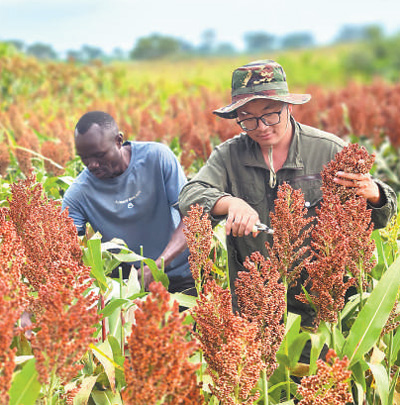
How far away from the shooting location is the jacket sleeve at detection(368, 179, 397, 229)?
2.41m

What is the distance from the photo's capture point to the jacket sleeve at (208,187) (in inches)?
101

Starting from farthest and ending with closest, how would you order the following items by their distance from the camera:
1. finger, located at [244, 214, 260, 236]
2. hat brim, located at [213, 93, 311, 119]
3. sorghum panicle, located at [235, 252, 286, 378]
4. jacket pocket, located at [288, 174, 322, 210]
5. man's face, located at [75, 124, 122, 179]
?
man's face, located at [75, 124, 122, 179]
jacket pocket, located at [288, 174, 322, 210]
hat brim, located at [213, 93, 311, 119]
finger, located at [244, 214, 260, 236]
sorghum panicle, located at [235, 252, 286, 378]

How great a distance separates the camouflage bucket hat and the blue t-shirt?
0.75m

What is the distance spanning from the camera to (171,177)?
363cm

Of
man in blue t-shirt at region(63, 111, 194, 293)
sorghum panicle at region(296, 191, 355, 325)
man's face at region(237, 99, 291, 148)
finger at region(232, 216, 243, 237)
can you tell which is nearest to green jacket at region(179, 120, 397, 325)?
man's face at region(237, 99, 291, 148)

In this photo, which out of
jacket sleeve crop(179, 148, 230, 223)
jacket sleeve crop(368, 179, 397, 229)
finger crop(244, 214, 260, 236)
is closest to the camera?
finger crop(244, 214, 260, 236)

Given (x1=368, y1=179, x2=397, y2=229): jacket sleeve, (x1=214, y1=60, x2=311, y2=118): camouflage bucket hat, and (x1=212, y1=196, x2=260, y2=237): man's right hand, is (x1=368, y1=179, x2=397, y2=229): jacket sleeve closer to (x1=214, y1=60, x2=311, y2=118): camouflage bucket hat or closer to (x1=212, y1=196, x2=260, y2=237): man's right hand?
(x1=212, y1=196, x2=260, y2=237): man's right hand

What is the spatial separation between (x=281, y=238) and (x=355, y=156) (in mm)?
389

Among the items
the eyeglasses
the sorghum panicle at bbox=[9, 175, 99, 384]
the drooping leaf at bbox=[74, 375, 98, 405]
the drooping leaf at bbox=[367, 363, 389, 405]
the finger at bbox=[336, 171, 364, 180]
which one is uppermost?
the eyeglasses

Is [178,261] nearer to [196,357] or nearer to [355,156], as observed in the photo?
[196,357]

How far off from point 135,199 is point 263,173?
958 millimetres

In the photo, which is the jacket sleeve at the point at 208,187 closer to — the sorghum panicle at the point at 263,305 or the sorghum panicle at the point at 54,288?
the sorghum panicle at the point at 54,288

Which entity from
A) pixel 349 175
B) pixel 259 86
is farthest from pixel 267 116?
pixel 349 175

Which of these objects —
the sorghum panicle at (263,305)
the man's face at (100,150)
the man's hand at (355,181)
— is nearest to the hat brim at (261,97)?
the man's face at (100,150)
